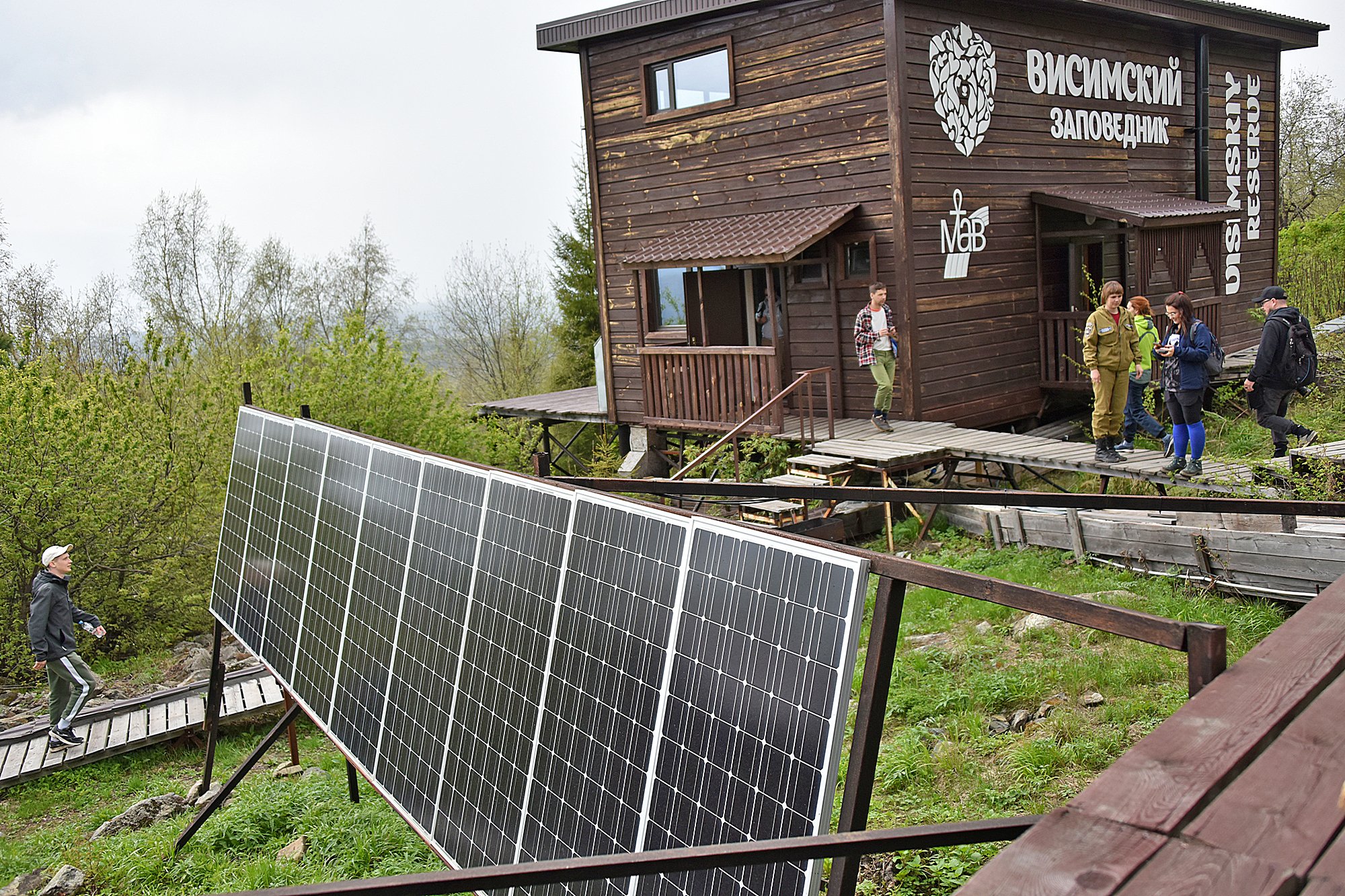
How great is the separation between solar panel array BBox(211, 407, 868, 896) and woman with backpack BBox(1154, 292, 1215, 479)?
794 cm

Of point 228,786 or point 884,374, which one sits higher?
point 884,374

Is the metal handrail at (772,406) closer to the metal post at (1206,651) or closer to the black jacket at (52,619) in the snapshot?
the black jacket at (52,619)

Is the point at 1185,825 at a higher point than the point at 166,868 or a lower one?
higher

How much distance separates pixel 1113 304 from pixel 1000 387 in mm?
4974

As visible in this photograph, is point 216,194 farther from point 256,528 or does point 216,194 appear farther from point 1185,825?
point 1185,825

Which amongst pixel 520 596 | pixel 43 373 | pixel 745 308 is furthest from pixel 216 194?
pixel 520 596

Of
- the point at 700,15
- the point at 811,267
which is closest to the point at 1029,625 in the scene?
the point at 811,267

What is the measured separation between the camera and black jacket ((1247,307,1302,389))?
10359 millimetres

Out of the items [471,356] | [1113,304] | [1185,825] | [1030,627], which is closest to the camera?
[1185,825]

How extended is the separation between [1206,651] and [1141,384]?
1123cm

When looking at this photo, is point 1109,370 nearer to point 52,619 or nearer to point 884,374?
point 884,374

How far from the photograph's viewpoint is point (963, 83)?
49.9 feet

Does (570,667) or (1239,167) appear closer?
(570,667)

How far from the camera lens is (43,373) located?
1752 cm
